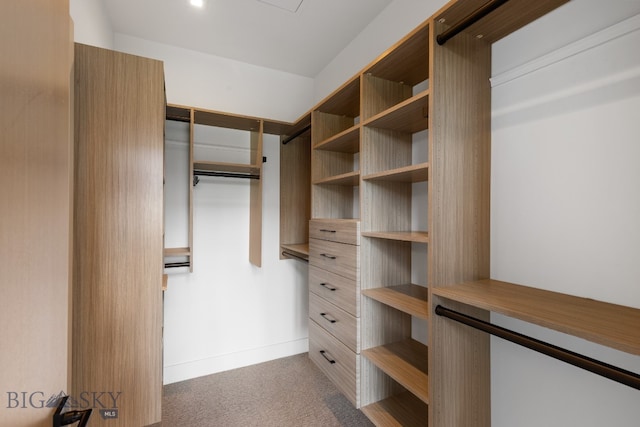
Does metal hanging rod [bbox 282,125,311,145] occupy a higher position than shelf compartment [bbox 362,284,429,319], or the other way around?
metal hanging rod [bbox 282,125,311,145]

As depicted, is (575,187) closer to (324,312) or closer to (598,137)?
(598,137)

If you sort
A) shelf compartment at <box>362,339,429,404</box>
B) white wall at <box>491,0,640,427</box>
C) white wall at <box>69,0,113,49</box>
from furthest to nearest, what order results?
white wall at <box>69,0,113,49</box>
shelf compartment at <box>362,339,429,404</box>
white wall at <box>491,0,640,427</box>

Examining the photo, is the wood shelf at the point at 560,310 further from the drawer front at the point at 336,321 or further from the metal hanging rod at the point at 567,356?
the drawer front at the point at 336,321

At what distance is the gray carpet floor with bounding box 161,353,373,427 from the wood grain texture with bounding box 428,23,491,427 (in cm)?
99

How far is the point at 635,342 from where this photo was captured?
0.69 meters

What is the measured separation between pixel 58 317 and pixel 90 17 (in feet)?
6.08

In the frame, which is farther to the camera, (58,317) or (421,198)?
(421,198)

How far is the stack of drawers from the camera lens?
1616mm

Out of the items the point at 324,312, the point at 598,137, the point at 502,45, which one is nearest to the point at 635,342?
the point at 598,137

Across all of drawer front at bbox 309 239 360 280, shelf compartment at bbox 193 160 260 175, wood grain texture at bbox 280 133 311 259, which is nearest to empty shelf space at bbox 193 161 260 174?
shelf compartment at bbox 193 160 260 175

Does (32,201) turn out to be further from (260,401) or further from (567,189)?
(260,401)

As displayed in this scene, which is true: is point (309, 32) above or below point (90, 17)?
above

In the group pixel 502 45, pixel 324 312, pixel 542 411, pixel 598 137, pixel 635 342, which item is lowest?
pixel 542 411

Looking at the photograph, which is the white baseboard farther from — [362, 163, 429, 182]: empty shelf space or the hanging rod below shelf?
[362, 163, 429, 182]: empty shelf space
